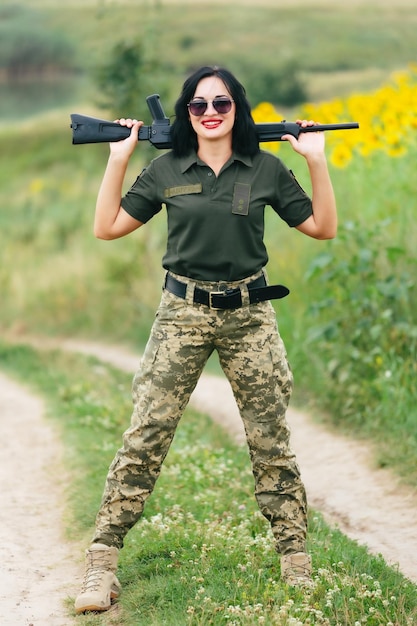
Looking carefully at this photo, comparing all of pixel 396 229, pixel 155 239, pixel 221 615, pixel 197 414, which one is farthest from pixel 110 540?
pixel 155 239

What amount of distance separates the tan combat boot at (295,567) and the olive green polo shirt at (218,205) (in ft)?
3.78

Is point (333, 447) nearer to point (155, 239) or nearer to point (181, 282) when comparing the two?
point (181, 282)

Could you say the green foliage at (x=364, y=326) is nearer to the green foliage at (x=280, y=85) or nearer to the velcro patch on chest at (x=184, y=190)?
the velcro patch on chest at (x=184, y=190)

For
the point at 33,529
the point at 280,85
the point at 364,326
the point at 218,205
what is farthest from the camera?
the point at 280,85

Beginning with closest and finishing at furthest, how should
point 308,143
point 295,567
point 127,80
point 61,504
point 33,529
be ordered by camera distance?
point 308,143 < point 295,567 < point 33,529 < point 61,504 < point 127,80

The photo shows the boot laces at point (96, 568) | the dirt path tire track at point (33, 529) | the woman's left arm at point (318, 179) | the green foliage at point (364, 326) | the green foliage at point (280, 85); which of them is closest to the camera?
the woman's left arm at point (318, 179)

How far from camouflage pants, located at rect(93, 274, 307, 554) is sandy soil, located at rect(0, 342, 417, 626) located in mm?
602

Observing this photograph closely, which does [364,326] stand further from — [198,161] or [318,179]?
[198,161]

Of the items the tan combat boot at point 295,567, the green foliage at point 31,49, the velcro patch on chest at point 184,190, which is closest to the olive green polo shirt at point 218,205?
the velcro patch on chest at point 184,190

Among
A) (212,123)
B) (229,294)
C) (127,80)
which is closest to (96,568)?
(229,294)

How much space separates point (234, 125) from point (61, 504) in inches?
111

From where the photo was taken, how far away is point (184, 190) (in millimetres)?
4242

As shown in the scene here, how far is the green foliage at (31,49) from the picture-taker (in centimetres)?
3928

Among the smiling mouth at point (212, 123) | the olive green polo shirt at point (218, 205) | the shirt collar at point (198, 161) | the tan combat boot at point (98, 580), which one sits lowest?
the tan combat boot at point (98, 580)
